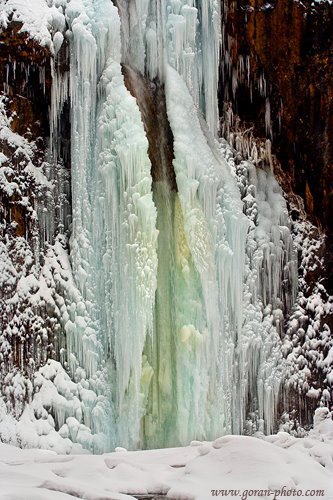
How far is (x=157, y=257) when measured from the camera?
10.2 m

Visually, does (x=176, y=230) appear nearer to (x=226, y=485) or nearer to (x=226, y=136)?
(x=226, y=136)

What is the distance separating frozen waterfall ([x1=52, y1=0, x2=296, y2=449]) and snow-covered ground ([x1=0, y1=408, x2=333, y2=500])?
274cm

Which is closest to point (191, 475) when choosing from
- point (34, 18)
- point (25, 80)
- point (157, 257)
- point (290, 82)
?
point (157, 257)

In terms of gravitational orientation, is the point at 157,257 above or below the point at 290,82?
below

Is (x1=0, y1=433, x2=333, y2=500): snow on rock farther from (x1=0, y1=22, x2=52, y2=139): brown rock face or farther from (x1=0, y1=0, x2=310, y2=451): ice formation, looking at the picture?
(x1=0, y1=22, x2=52, y2=139): brown rock face

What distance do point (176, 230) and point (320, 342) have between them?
6.76 ft

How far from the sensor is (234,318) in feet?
34.3

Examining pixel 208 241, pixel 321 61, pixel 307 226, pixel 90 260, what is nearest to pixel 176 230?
pixel 208 241

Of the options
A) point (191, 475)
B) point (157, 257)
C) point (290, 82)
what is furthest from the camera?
point (290, 82)

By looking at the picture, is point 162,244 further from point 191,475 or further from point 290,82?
point 191,475

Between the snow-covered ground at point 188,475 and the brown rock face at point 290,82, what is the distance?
15.7ft

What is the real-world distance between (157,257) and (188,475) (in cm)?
404

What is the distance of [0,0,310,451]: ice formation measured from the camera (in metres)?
9.73

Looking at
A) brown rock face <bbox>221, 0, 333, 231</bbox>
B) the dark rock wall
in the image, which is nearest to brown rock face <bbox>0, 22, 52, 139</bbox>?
the dark rock wall
